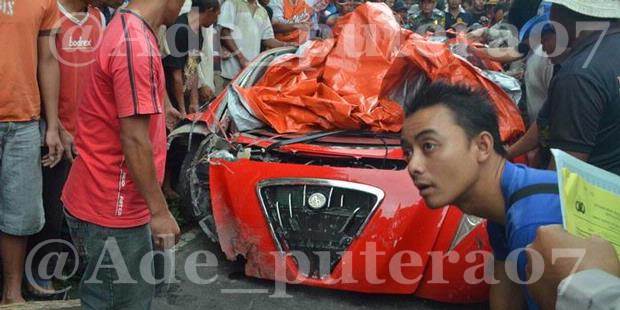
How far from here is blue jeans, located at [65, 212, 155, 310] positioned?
7.69ft

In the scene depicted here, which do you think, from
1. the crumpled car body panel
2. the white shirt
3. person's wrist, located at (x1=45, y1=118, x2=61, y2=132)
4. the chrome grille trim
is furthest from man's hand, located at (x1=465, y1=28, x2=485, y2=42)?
person's wrist, located at (x1=45, y1=118, x2=61, y2=132)

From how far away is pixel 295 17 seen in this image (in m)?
8.25

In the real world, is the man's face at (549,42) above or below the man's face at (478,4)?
above

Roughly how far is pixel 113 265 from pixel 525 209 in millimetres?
1476

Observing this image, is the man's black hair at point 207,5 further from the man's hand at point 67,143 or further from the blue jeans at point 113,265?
the blue jeans at point 113,265

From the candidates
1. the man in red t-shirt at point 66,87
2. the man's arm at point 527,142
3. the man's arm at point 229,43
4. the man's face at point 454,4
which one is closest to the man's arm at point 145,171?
the man in red t-shirt at point 66,87

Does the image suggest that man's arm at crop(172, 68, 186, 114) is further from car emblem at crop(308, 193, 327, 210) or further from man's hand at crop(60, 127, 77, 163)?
car emblem at crop(308, 193, 327, 210)

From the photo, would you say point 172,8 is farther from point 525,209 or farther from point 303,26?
point 303,26

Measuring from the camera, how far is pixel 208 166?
4168 mm

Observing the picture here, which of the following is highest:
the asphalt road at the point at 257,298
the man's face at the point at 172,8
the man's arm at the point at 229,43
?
the man's face at the point at 172,8

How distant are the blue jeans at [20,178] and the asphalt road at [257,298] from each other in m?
0.85

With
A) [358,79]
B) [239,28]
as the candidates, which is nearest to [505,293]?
[358,79]

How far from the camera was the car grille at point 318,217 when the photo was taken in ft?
11.8

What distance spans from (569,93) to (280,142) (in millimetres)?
2107
